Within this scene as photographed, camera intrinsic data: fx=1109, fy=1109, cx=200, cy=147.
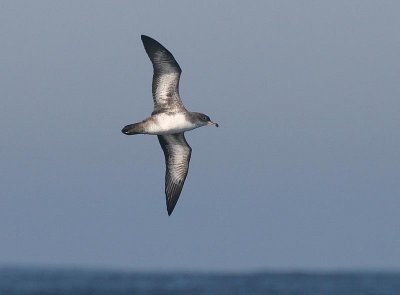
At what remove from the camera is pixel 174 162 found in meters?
33.8

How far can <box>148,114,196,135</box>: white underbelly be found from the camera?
101ft

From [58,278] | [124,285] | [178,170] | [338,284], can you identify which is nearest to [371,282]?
[338,284]

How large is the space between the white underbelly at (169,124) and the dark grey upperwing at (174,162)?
1971 millimetres

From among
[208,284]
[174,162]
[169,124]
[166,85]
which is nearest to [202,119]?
[169,124]

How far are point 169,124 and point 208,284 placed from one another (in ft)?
228

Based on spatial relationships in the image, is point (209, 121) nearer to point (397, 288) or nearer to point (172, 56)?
point (172, 56)

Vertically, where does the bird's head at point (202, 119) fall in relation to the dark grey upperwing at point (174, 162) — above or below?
above

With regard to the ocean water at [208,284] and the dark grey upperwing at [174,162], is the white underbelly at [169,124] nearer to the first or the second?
the dark grey upperwing at [174,162]

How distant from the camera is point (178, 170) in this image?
33969 millimetres

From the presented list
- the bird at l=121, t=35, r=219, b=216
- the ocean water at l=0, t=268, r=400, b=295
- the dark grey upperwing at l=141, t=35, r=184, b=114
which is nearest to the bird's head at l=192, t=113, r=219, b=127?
the bird at l=121, t=35, r=219, b=216

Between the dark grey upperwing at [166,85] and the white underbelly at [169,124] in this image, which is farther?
the dark grey upperwing at [166,85]

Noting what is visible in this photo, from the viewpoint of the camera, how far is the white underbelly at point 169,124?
30.9m

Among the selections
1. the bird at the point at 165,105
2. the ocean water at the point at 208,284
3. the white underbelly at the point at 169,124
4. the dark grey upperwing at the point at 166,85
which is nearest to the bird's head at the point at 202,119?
the bird at the point at 165,105

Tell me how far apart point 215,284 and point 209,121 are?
68.7 metres
